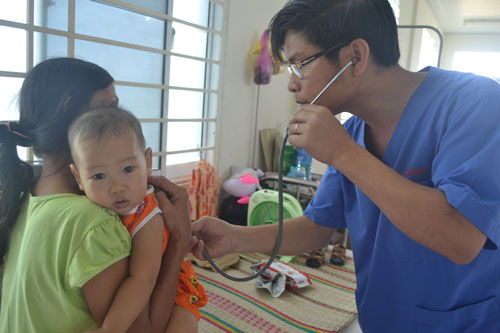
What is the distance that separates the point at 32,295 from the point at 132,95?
1.53m

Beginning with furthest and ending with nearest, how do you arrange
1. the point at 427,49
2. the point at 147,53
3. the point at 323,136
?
the point at 427,49
the point at 147,53
the point at 323,136

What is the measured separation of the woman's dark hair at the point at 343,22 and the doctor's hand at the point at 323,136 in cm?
22

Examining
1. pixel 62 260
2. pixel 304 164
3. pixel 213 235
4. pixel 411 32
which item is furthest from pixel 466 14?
pixel 62 260

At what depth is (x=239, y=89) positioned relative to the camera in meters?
2.92

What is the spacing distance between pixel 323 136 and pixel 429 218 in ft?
0.91

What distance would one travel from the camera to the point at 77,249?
2.63 feet

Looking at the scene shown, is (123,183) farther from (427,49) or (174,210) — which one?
(427,49)

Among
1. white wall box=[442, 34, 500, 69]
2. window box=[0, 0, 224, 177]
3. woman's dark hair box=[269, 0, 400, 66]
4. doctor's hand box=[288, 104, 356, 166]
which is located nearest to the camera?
doctor's hand box=[288, 104, 356, 166]

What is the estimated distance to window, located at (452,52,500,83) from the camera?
9219mm

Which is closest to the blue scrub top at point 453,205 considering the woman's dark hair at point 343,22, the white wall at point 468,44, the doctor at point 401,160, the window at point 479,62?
the doctor at point 401,160

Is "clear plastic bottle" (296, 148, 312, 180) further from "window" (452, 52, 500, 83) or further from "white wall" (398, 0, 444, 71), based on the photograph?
"window" (452, 52, 500, 83)

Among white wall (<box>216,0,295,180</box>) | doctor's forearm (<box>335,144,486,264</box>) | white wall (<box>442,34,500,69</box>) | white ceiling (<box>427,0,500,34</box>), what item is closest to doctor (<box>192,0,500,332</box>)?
doctor's forearm (<box>335,144,486,264</box>)

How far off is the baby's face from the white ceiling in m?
6.96

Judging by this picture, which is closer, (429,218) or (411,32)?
(429,218)
